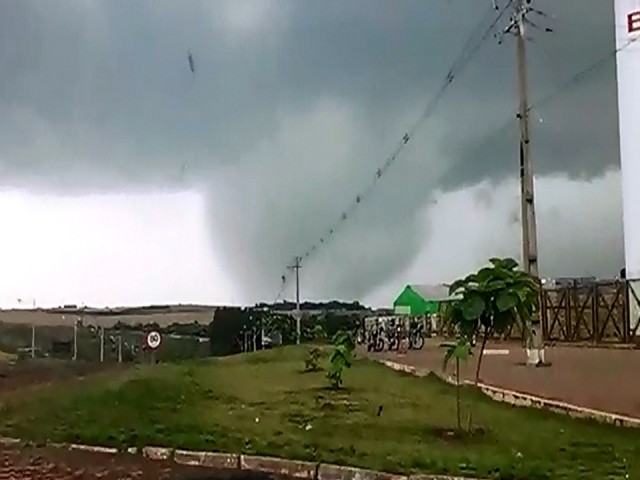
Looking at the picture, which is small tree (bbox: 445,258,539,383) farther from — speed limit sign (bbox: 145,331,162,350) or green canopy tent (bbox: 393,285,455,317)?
green canopy tent (bbox: 393,285,455,317)

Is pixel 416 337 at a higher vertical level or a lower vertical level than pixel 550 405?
higher

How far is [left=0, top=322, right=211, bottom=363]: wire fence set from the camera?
17.3 metres

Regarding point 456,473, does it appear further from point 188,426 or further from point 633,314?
point 633,314

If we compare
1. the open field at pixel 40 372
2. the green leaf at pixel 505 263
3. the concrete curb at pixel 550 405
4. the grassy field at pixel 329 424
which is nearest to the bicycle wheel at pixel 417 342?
the open field at pixel 40 372

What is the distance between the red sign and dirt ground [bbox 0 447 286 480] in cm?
1804

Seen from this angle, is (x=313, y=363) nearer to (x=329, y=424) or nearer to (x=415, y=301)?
(x=329, y=424)

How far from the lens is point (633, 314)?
22172 millimetres

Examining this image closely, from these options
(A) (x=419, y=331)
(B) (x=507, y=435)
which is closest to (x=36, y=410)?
(B) (x=507, y=435)

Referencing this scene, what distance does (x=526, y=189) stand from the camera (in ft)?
52.5

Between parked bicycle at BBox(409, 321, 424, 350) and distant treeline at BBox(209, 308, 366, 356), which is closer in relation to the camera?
distant treeline at BBox(209, 308, 366, 356)

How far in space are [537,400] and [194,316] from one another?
452 inches

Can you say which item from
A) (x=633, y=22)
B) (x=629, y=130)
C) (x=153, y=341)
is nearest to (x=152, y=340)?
(x=153, y=341)

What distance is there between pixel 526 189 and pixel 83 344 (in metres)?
8.78

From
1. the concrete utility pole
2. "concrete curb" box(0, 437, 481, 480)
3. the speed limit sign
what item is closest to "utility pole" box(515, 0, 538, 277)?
the concrete utility pole
